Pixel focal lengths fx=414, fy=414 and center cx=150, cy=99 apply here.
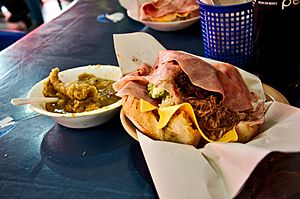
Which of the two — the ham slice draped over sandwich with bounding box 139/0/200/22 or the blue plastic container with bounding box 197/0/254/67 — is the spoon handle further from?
the ham slice draped over sandwich with bounding box 139/0/200/22

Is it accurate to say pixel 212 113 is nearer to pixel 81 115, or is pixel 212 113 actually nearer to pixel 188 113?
pixel 188 113

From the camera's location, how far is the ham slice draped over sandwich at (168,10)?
4.38 feet

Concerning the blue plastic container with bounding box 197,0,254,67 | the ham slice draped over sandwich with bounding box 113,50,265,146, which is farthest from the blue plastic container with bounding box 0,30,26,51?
the ham slice draped over sandwich with bounding box 113,50,265,146

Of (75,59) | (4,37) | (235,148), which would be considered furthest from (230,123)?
(4,37)

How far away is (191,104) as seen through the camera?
75 centimetres

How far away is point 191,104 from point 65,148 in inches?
11.9

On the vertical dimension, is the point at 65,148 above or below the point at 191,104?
below

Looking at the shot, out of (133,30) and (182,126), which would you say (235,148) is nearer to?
(182,126)

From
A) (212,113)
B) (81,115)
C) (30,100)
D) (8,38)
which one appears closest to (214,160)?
(212,113)

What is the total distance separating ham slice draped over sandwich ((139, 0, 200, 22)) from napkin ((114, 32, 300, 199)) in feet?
2.11

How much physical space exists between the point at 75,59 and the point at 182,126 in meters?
0.65

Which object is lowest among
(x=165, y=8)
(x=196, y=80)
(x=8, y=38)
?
(x=8, y=38)

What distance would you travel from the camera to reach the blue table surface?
77cm

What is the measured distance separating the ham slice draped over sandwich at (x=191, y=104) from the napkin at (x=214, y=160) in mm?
28
